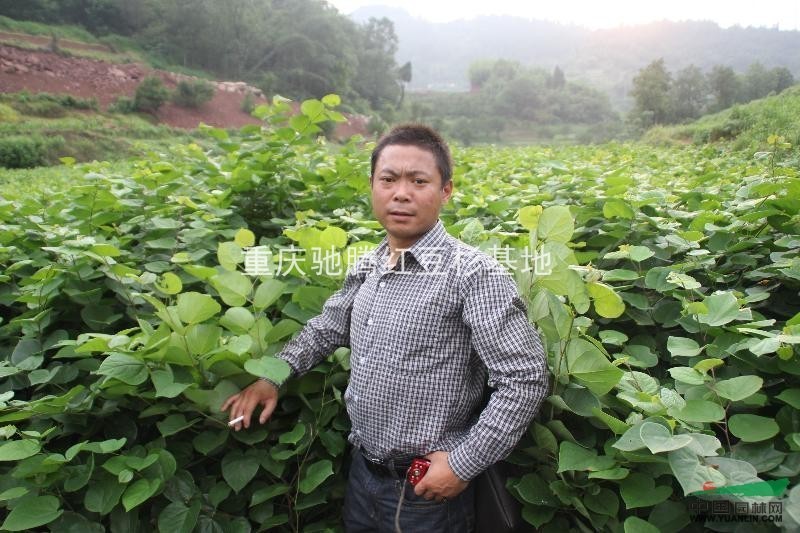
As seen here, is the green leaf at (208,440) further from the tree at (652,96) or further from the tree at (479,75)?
the tree at (479,75)

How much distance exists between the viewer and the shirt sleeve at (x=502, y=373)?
102 cm

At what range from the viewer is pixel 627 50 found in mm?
117438

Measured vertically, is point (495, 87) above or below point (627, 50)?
below

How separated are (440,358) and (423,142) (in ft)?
1.65

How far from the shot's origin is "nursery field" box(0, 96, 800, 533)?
93cm

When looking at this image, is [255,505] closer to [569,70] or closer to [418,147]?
[418,147]

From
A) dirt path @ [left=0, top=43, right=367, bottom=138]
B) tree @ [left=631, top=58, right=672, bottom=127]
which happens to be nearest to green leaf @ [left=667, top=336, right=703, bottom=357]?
dirt path @ [left=0, top=43, right=367, bottom=138]

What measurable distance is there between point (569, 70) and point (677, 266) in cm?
12901

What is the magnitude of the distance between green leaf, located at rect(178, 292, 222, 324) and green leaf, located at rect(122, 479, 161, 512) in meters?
0.34

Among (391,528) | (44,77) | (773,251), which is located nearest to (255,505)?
(391,528)

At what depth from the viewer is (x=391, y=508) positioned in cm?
120

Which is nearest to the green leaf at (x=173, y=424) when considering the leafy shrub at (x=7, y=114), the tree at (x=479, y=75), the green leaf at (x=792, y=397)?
the green leaf at (x=792, y=397)

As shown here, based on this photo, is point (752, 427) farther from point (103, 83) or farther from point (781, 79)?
point (781, 79)

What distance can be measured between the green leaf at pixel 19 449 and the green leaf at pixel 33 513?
102 mm
